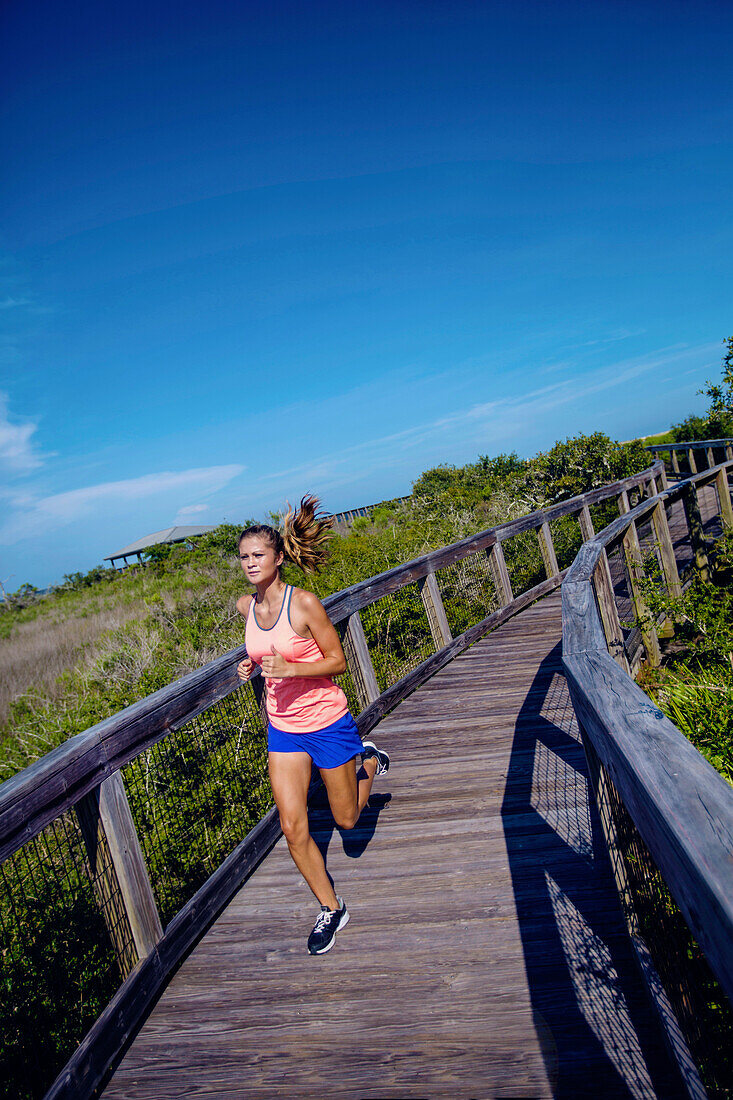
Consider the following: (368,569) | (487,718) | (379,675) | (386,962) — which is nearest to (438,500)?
(368,569)

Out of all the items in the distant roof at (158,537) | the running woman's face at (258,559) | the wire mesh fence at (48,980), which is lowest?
the wire mesh fence at (48,980)

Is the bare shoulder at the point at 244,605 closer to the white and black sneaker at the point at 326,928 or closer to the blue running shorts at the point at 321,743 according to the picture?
the blue running shorts at the point at 321,743

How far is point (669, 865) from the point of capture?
1146 mm

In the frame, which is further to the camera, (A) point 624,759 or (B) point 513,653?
(B) point 513,653

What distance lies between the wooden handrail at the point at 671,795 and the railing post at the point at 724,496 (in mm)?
7342

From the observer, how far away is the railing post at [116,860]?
92.7 inches

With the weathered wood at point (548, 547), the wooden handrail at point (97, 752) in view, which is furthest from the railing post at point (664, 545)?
the wooden handrail at point (97, 752)

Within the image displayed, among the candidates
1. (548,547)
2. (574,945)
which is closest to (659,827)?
(574,945)

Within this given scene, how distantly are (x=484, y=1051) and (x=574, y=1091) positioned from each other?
29 centimetres

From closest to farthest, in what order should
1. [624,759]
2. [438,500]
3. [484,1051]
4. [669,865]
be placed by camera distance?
[669,865] < [624,759] < [484,1051] < [438,500]

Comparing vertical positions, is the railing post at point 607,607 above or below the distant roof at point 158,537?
below

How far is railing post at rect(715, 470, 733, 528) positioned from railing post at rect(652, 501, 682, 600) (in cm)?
249

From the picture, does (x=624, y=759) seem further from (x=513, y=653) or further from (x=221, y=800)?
(x=513, y=653)

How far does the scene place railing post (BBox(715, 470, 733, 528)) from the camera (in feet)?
27.1
